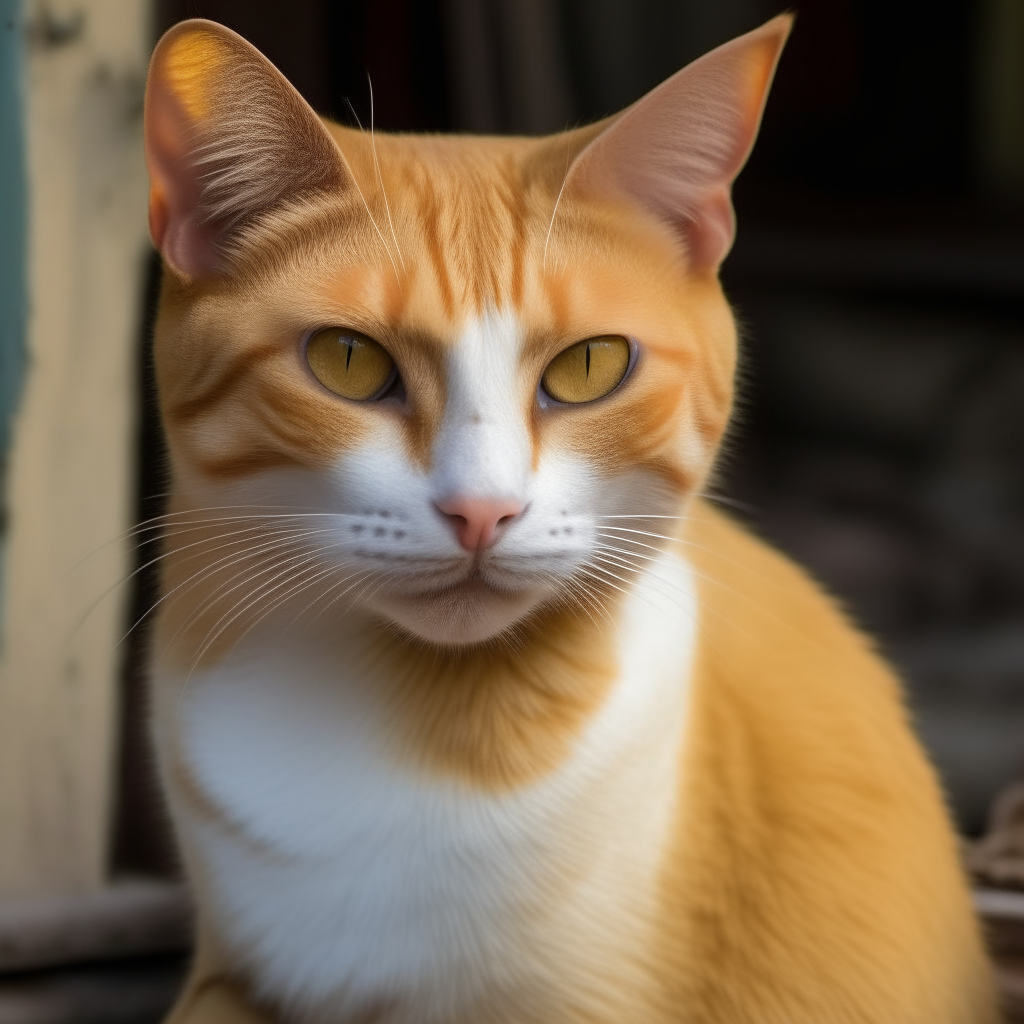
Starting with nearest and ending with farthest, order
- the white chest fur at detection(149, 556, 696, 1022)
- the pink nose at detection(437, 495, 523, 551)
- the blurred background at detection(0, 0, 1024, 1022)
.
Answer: the pink nose at detection(437, 495, 523, 551)
the white chest fur at detection(149, 556, 696, 1022)
the blurred background at detection(0, 0, 1024, 1022)

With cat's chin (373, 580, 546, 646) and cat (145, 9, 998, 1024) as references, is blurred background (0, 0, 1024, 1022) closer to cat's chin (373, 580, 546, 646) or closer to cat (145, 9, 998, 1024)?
cat (145, 9, 998, 1024)

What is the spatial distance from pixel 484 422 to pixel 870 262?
1.24 metres

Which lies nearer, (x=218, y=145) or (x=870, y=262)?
(x=218, y=145)

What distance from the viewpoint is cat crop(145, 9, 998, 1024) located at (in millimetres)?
644

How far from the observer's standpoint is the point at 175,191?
68 centimetres

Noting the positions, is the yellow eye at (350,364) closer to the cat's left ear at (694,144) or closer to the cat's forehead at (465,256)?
the cat's forehead at (465,256)

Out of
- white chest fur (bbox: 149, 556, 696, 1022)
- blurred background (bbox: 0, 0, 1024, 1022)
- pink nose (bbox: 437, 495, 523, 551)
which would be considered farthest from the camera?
blurred background (bbox: 0, 0, 1024, 1022)

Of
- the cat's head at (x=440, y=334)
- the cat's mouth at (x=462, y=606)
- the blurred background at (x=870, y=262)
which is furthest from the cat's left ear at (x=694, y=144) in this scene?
the blurred background at (x=870, y=262)

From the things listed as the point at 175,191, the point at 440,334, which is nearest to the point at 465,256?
the point at 440,334

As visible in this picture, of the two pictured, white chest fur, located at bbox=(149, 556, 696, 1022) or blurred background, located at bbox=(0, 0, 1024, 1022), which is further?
blurred background, located at bbox=(0, 0, 1024, 1022)

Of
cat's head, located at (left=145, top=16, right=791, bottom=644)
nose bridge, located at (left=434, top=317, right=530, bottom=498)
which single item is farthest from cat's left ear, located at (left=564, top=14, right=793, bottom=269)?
nose bridge, located at (left=434, top=317, right=530, bottom=498)

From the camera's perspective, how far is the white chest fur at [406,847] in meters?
0.72

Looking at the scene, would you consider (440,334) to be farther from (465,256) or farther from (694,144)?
(694,144)

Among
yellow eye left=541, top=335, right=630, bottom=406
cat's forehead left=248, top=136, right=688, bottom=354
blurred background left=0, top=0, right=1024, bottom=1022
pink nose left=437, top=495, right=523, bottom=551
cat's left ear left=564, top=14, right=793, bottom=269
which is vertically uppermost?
cat's left ear left=564, top=14, right=793, bottom=269
